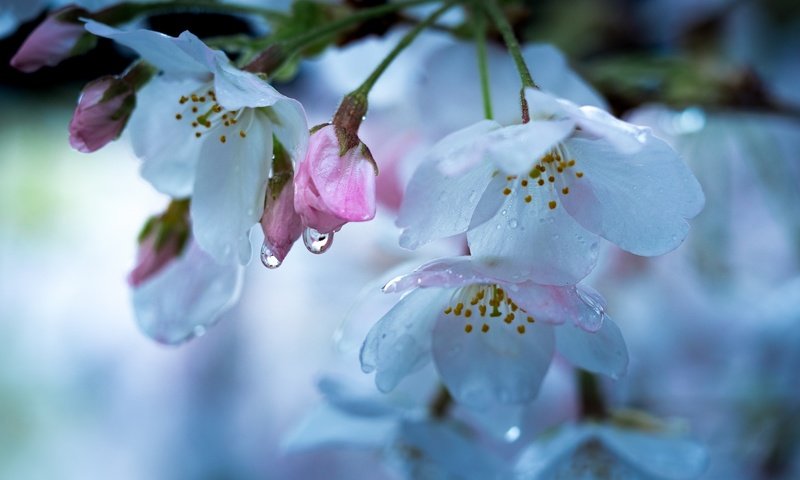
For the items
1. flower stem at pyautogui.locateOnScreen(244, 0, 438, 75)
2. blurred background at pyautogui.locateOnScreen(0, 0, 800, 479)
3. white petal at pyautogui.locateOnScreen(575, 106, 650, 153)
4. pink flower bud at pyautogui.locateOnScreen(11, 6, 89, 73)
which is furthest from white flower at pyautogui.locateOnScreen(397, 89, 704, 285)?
blurred background at pyautogui.locateOnScreen(0, 0, 800, 479)

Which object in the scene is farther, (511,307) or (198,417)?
(198,417)

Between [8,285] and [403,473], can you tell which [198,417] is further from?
[403,473]

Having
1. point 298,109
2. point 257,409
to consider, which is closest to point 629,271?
point 257,409

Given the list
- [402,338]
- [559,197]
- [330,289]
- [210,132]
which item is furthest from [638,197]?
[330,289]

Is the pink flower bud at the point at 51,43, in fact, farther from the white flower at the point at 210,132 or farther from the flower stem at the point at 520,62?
the flower stem at the point at 520,62

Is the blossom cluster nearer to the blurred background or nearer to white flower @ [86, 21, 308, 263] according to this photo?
white flower @ [86, 21, 308, 263]

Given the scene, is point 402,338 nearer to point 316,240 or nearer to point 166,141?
point 316,240
